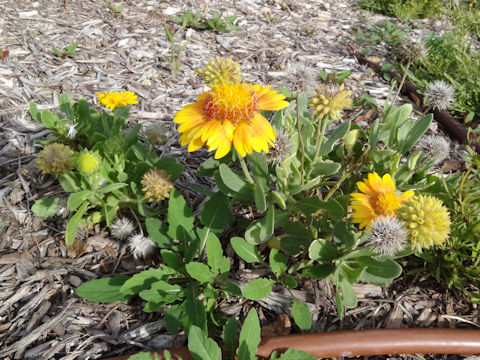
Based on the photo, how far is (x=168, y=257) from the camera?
1.69m

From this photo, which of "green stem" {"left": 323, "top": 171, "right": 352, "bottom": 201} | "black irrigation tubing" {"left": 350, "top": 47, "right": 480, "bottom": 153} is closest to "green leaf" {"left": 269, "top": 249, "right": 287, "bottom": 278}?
"green stem" {"left": 323, "top": 171, "right": 352, "bottom": 201}

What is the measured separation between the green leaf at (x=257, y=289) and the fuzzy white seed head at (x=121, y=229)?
75 centimetres

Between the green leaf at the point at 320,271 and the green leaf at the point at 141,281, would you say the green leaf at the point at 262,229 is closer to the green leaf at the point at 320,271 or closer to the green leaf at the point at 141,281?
the green leaf at the point at 320,271

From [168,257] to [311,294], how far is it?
72 cm

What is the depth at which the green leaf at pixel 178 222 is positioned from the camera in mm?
1771

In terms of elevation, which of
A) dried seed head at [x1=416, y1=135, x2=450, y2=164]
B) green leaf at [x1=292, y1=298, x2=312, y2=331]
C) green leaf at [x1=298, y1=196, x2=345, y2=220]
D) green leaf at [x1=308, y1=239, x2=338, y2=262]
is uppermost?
dried seed head at [x1=416, y1=135, x2=450, y2=164]

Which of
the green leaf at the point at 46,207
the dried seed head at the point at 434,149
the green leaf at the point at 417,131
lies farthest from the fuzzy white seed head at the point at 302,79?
the green leaf at the point at 46,207

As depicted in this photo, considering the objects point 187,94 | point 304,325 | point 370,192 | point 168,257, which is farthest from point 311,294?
point 187,94

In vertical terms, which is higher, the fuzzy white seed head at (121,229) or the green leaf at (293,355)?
the green leaf at (293,355)

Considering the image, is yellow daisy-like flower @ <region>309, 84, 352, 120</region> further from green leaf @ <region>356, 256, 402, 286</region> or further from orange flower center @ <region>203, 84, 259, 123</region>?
green leaf @ <region>356, 256, 402, 286</region>

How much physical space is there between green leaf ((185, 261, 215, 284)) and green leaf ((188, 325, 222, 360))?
0.29 metres

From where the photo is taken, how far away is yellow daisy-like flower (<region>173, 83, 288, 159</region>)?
1310 mm

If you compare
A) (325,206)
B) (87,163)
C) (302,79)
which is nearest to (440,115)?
(302,79)

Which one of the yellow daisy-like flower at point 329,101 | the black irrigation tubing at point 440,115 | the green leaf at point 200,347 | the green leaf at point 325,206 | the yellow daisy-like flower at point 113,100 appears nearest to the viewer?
the green leaf at point 200,347
